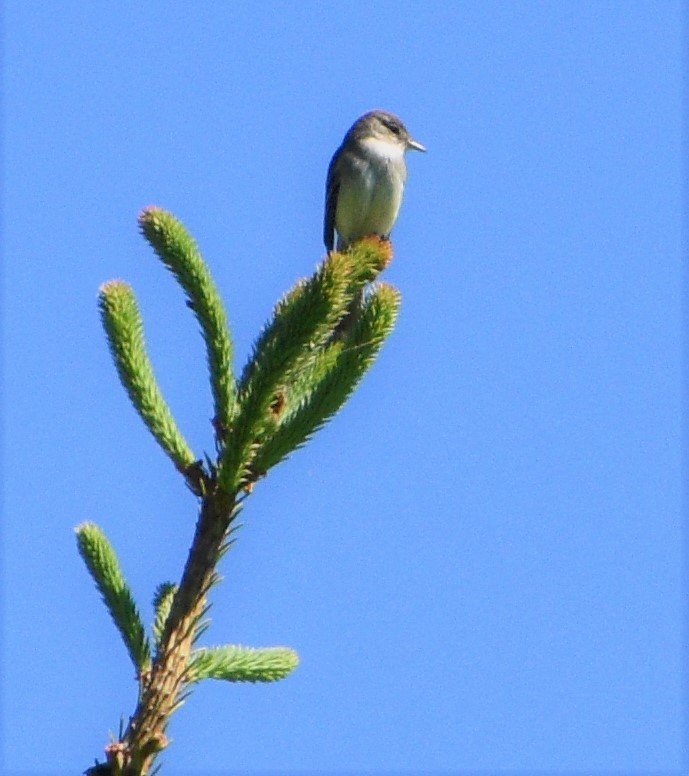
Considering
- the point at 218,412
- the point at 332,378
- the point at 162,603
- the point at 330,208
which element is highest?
the point at 330,208

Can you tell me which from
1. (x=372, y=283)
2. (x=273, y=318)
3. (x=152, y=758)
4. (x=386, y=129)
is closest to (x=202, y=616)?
(x=152, y=758)

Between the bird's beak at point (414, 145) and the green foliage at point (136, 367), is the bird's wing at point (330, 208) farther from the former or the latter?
the green foliage at point (136, 367)

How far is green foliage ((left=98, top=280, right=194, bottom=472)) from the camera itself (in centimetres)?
255

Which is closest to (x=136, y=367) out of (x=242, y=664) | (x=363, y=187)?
(x=242, y=664)

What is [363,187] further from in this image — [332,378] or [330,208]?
[332,378]

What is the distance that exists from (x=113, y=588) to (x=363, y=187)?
18.9 feet

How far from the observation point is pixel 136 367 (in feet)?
8.44

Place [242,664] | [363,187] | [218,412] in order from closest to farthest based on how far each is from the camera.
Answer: [242,664] → [218,412] → [363,187]

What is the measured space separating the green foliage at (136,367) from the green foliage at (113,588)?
0.76 ft

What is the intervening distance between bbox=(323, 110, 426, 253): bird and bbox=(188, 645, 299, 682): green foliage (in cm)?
534

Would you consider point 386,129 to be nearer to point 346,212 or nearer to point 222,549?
point 346,212

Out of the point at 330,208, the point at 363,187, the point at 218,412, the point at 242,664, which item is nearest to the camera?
the point at 242,664

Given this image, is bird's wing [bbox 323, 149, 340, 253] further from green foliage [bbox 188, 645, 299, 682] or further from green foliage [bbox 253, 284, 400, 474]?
green foliage [bbox 188, 645, 299, 682]

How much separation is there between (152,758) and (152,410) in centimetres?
74
